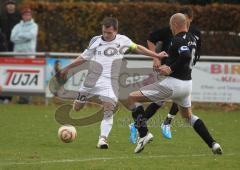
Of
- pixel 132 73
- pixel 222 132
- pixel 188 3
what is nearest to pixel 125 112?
pixel 132 73

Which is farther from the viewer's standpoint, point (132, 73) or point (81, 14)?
point (81, 14)

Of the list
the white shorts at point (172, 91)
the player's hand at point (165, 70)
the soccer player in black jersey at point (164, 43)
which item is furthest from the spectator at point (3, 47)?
the player's hand at point (165, 70)

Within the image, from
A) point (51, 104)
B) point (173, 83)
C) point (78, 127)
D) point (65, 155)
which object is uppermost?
point (173, 83)

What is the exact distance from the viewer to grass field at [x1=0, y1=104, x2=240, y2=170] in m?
11.2

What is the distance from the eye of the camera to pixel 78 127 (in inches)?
661

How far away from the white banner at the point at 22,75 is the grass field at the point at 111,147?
76.6 inches

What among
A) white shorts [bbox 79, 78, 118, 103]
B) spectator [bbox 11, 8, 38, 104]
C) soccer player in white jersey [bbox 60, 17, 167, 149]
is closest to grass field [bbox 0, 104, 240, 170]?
soccer player in white jersey [bbox 60, 17, 167, 149]

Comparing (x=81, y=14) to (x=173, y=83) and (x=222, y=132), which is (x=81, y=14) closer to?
(x=222, y=132)

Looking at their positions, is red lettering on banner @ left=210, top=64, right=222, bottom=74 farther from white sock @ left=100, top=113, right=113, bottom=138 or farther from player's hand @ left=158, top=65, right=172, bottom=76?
player's hand @ left=158, top=65, right=172, bottom=76

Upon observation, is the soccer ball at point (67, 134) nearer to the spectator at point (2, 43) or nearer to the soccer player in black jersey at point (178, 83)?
the soccer player in black jersey at point (178, 83)

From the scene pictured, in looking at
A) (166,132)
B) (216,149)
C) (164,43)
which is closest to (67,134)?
(216,149)

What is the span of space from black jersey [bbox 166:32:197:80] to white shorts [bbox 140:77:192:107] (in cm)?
10

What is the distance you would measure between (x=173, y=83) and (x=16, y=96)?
10117mm

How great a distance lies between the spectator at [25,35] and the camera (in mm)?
21641
